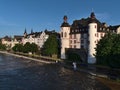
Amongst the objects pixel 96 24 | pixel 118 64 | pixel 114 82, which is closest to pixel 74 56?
pixel 96 24

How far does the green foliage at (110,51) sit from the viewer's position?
69.6 m

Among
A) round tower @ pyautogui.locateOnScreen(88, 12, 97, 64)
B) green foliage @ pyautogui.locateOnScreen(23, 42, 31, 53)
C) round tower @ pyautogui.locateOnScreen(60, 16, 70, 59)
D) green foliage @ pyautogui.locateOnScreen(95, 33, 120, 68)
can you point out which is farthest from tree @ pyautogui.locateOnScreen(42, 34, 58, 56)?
green foliage @ pyautogui.locateOnScreen(95, 33, 120, 68)

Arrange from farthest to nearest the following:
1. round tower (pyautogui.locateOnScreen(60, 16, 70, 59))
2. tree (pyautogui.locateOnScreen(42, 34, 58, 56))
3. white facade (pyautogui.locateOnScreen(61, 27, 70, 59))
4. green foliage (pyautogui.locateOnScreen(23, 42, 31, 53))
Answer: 1. green foliage (pyautogui.locateOnScreen(23, 42, 31, 53))
2. tree (pyautogui.locateOnScreen(42, 34, 58, 56))
3. white facade (pyautogui.locateOnScreen(61, 27, 70, 59))
4. round tower (pyautogui.locateOnScreen(60, 16, 70, 59))

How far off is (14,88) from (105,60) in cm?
3852

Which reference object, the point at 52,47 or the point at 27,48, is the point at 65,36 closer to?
the point at 52,47

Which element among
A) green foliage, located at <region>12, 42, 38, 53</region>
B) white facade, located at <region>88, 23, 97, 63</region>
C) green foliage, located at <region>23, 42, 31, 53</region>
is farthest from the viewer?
green foliage, located at <region>23, 42, 31, 53</region>

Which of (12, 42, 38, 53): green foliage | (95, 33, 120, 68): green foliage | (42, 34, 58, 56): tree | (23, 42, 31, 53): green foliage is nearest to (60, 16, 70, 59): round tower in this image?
(42, 34, 58, 56): tree

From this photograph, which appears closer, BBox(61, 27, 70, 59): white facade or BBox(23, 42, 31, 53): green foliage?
BBox(61, 27, 70, 59): white facade

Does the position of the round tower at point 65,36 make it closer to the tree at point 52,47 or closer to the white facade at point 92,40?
the tree at point 52,47

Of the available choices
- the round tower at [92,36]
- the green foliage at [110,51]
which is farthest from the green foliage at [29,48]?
the green foliage at [110,51]

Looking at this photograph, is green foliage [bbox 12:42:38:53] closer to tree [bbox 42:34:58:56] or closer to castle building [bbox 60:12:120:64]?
tree [bbox 42:34:58:56]

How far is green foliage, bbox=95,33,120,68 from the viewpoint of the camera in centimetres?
6956

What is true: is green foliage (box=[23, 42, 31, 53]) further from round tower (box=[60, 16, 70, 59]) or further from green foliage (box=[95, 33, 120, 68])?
green foliage (box=[95, 33, 120, 68])

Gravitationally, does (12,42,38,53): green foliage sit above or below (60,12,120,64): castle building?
below
